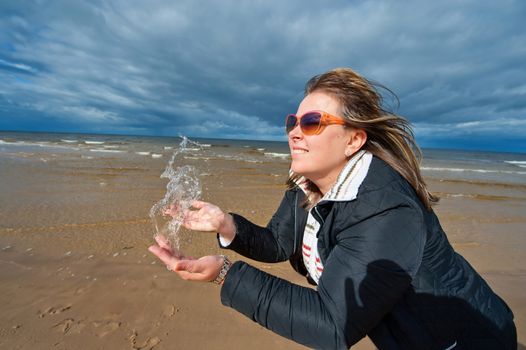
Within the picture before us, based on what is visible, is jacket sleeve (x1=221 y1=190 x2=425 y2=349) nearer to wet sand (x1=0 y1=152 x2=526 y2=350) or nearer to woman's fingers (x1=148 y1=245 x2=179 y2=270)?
woman's fingers (x1=148 y1=245 x2=179 y2=270)

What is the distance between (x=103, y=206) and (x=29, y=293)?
4.51 metres

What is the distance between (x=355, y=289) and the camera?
1.38 m

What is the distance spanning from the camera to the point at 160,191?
34.3 feet

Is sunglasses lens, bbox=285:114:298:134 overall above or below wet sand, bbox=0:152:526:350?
above

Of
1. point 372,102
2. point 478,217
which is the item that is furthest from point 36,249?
point 478,217

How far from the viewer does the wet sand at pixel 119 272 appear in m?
3.24

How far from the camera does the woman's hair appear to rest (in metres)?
1.90

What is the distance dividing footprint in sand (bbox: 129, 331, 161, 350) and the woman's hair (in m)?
2.92

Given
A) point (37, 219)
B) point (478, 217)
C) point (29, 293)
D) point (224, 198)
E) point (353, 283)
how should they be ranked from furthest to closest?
point (224, 198) < point (478, 217) < point (37, 219) < point (29, 293) < point (353, 283)

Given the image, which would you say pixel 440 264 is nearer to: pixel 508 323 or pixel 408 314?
pixel 408 314

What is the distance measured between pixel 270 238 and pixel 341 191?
1.10 m

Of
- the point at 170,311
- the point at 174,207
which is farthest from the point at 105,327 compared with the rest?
the point at 174,207

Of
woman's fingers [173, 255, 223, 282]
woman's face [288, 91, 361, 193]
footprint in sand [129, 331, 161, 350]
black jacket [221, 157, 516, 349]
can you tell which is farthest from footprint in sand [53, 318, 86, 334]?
woman's face [288, 91, 361, 193]

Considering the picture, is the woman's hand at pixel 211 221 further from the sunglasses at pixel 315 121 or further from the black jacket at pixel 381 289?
the sunglasses at pixel 315 121
